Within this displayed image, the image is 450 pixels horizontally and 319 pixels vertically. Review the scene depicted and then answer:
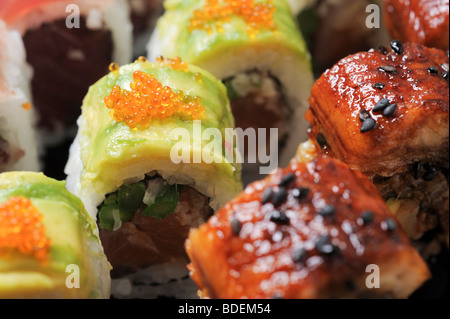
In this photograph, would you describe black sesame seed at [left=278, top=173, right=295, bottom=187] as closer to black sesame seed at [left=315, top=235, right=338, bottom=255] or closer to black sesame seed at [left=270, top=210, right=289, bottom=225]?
black sesame seed at [left=270, top=210, right=289, bottom=225]

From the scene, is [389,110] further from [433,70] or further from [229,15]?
[229,15]

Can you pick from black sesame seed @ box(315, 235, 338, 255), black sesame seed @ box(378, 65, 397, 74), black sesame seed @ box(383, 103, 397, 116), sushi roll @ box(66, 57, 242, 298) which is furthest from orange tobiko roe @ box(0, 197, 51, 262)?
black sesame seed @ box(378, 65, 397, 74)

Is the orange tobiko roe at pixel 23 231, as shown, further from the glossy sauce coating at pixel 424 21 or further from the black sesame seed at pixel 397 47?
the glossy sauce coating at pixel 424 21

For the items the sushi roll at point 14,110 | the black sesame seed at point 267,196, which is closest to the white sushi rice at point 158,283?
the sushi roll at point 14,110

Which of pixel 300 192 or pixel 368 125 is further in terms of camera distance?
pixel 368 125

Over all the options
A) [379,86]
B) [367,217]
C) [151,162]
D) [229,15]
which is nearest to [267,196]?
[367,217]

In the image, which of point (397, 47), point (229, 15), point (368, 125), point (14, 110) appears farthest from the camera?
point (229, 15)
